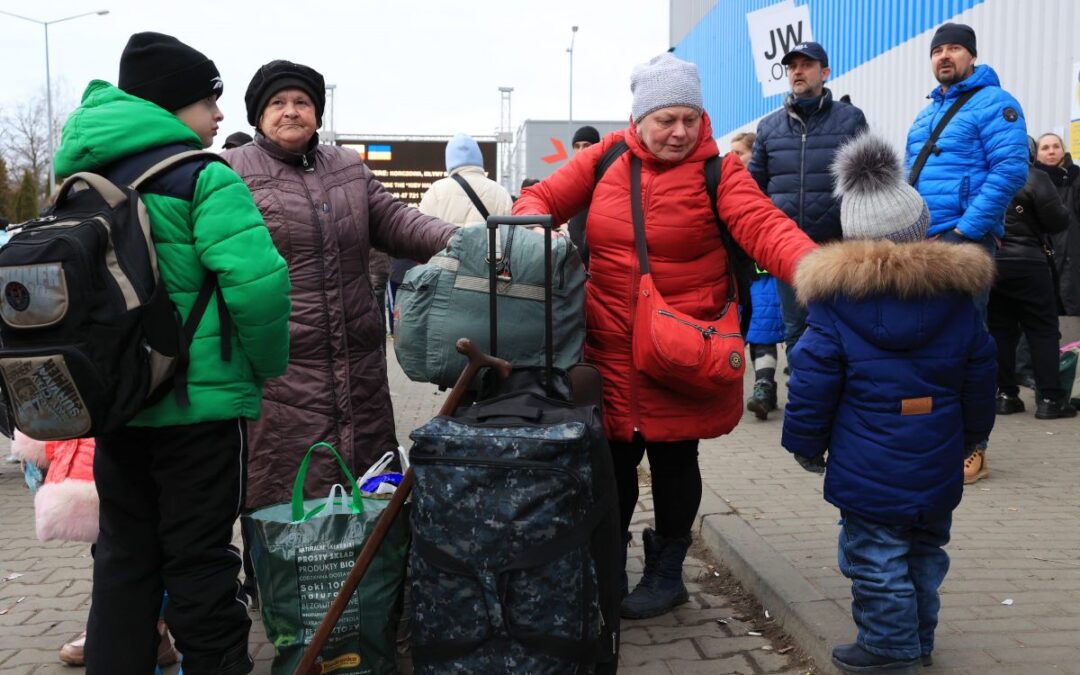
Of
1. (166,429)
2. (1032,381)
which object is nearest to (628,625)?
(166,429)

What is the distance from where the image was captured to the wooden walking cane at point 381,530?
303cm

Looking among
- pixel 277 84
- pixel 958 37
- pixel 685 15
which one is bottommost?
pixel 277 84

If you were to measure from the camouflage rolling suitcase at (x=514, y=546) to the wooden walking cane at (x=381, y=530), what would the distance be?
0.16 metres

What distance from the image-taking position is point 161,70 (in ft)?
9.83

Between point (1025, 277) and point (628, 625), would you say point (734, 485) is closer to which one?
point (628, 625)

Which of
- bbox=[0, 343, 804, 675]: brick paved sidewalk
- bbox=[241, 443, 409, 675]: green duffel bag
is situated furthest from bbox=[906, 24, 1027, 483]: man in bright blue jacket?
bbox=[241, 443, 409, 675]: green duffel bag

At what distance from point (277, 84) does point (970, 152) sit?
3.71 metres

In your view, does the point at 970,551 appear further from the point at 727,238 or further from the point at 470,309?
the point at 470,309

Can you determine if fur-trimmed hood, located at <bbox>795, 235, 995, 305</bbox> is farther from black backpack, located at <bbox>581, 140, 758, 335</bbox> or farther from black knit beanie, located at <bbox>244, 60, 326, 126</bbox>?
black knit beanie, located at <bbox>244, 60, 326, 126</bbox>

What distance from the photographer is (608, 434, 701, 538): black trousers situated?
3.84m

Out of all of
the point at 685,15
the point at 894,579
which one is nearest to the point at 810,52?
the point at 894,579

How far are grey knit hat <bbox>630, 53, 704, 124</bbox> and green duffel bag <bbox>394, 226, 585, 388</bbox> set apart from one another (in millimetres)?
655

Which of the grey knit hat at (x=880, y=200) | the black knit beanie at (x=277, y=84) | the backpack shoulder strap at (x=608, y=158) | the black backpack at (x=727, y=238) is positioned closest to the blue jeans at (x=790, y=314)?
the black backpack at (x=727, y=238)

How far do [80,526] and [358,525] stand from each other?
93 centimetres
